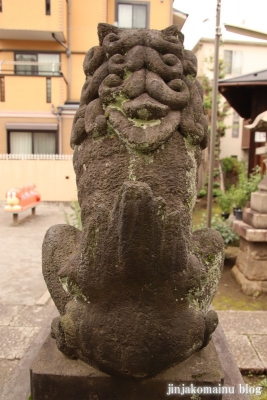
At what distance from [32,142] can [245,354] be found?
11.0m

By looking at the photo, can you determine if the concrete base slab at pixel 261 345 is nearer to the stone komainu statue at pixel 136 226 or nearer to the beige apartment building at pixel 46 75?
the stone komainu statue at pixel 136 226

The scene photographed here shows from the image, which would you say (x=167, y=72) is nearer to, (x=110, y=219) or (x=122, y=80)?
(x=122, y=80)

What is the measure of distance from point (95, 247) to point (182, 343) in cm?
50

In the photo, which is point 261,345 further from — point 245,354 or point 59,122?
point 59,122

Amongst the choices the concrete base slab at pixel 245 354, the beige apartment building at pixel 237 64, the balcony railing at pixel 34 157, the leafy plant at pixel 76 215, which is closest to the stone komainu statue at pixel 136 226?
the concrete base slab at pixel 245 354

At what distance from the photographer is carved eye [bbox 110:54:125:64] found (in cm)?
166

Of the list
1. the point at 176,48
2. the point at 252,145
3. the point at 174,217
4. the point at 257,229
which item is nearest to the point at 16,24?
the point at 252,145

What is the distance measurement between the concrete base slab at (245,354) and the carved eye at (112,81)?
2118mm

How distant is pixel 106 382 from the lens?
4.80ft

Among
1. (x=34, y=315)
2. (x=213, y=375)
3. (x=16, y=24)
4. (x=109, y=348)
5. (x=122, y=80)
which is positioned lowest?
(x=34, y=315)

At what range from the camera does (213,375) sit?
1.48 m

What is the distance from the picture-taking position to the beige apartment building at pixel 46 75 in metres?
11.0

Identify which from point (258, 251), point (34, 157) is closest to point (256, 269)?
point (258, 251)

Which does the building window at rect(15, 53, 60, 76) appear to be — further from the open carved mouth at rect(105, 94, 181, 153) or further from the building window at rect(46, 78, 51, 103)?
the open carved mouth at rect(105, 94, 181, 153)
